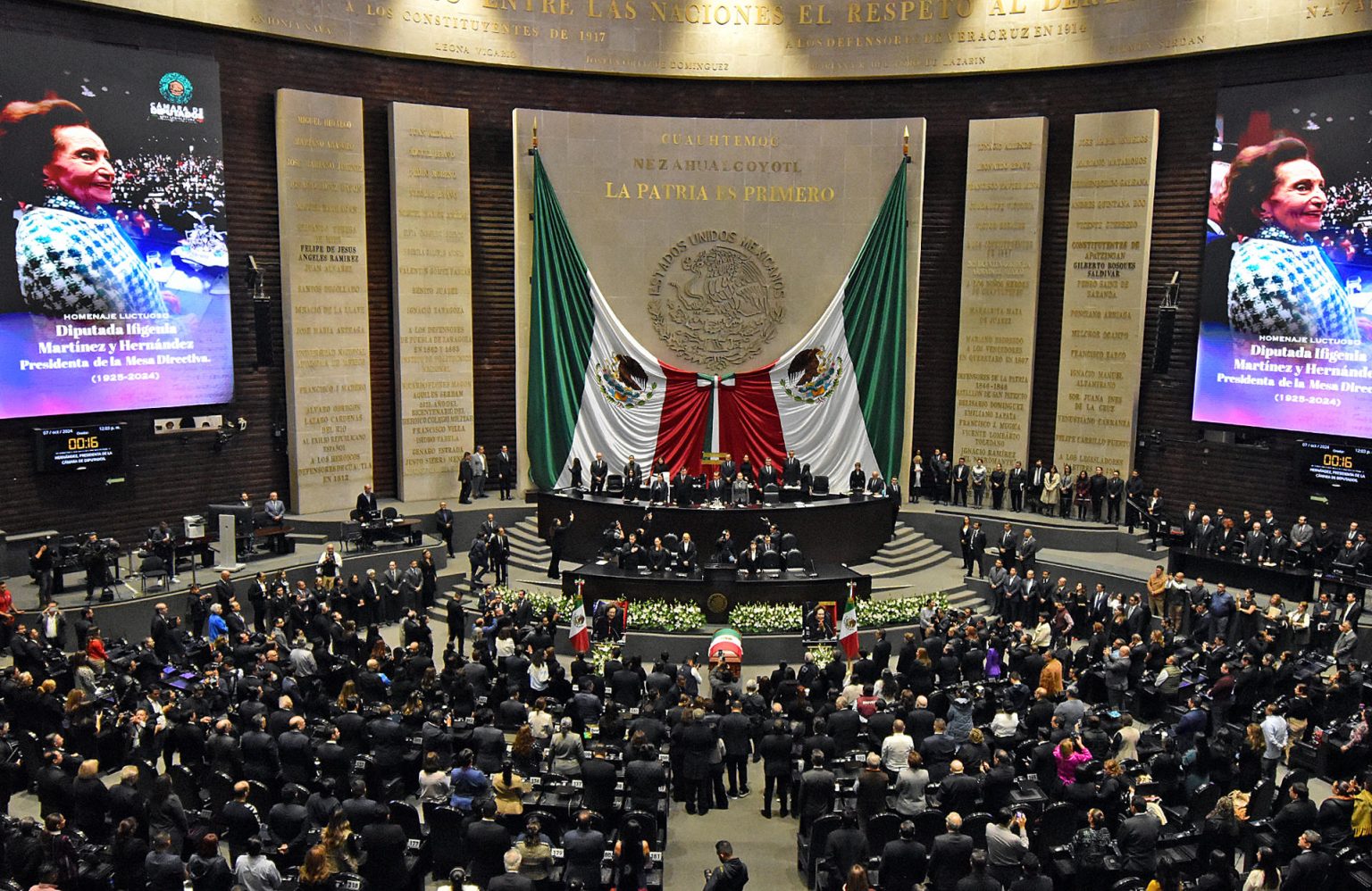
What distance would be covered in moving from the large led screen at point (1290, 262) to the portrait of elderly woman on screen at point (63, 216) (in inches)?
856

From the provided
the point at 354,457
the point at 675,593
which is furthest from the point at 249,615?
the point at 675,593

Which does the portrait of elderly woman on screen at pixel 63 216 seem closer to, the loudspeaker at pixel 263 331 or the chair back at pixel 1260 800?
the loudspeaker at pixel 263 331

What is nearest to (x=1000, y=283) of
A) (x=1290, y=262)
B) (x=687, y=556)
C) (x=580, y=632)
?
(x=1290, y=262)

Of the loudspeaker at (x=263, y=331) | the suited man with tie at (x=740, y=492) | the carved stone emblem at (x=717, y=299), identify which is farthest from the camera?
the carved stone emblem at (x=717, y=299)

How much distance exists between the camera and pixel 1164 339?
80.2 feet

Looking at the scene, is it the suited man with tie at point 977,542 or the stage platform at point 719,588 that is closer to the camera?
the stage platform at point 719,588

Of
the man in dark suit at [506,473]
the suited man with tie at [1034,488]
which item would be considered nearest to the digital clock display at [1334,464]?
the suited man with tie at [1034,488]

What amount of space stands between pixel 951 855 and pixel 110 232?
1947 centimetres

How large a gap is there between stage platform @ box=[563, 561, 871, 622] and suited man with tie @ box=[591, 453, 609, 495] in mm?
4542

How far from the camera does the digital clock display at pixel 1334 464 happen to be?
22.1 meters

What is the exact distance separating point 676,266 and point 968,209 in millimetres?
7011

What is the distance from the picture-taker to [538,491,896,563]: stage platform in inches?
928

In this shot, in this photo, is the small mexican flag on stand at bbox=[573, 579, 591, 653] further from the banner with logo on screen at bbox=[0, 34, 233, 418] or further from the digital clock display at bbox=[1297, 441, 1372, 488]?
the digital clock display at bbox=[1297, 441, 1372, 488]

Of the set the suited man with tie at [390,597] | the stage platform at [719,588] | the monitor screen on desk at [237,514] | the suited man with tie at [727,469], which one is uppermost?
the suited man with tie at [727,469]
